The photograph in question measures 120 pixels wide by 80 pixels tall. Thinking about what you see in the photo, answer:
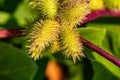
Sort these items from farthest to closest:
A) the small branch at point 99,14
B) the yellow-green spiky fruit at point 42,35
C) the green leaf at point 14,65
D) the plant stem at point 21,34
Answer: the small branch at point 99,14 < the green leaf at point 14,65 < the plant stem at point 21,34 < the yellow-green spiky fruit at point 42,35

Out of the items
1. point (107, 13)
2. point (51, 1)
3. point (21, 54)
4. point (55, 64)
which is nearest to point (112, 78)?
point (107, 13)

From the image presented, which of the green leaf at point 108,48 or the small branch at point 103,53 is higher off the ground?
the small branch at point 103,53

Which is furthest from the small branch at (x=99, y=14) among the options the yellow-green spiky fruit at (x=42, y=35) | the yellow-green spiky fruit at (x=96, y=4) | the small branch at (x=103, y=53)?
the yellow-green spiky fruit at (x=42, y=35)

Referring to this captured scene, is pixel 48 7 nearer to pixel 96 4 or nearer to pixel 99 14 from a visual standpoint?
pixel 96 4

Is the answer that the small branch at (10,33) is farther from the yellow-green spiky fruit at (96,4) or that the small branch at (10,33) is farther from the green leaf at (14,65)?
the yellow-green spiky fruit at (96,4)

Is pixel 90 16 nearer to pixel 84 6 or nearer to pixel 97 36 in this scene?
pixel 97 36

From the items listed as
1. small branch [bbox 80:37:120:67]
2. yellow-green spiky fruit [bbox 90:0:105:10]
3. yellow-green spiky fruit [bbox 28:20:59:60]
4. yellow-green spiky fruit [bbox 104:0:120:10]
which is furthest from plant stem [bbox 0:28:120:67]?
yellow-green spiky fruit [bbox 104:0:120:10]

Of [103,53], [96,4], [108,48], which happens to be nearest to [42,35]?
[103,53]
